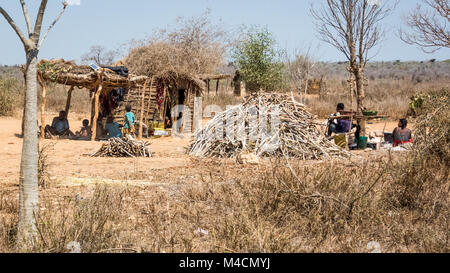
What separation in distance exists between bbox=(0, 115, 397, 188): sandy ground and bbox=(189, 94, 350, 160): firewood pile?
788 millimetres

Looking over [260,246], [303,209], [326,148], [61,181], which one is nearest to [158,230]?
[260,246]

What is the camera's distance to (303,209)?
4.41 metres

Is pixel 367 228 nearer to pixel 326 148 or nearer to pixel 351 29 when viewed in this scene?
pixel 326 148

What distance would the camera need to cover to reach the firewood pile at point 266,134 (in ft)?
29.5

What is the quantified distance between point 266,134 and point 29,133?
6363mm

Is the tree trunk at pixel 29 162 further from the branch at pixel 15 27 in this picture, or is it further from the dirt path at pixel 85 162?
the dirt path at pixel 85 162

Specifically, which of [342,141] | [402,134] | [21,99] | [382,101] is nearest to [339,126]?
[342,141]

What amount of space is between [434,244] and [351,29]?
9.16 metres

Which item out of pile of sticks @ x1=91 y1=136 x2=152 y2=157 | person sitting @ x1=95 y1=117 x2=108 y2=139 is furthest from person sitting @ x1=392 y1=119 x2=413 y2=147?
person sitting @ x1=95 y1=117 x2=108 y2=139

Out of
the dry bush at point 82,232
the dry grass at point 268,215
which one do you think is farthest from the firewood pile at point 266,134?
the dry bush at point 82,232

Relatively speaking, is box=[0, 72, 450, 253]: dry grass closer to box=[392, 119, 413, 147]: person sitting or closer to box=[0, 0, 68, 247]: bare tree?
box=[0, 0, 68, 247]: bare tree

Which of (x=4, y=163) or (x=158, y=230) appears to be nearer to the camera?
(x=158, y=230)

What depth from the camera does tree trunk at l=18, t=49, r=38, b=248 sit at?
3.43 metres

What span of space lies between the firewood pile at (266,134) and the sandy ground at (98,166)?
0.79 metres
